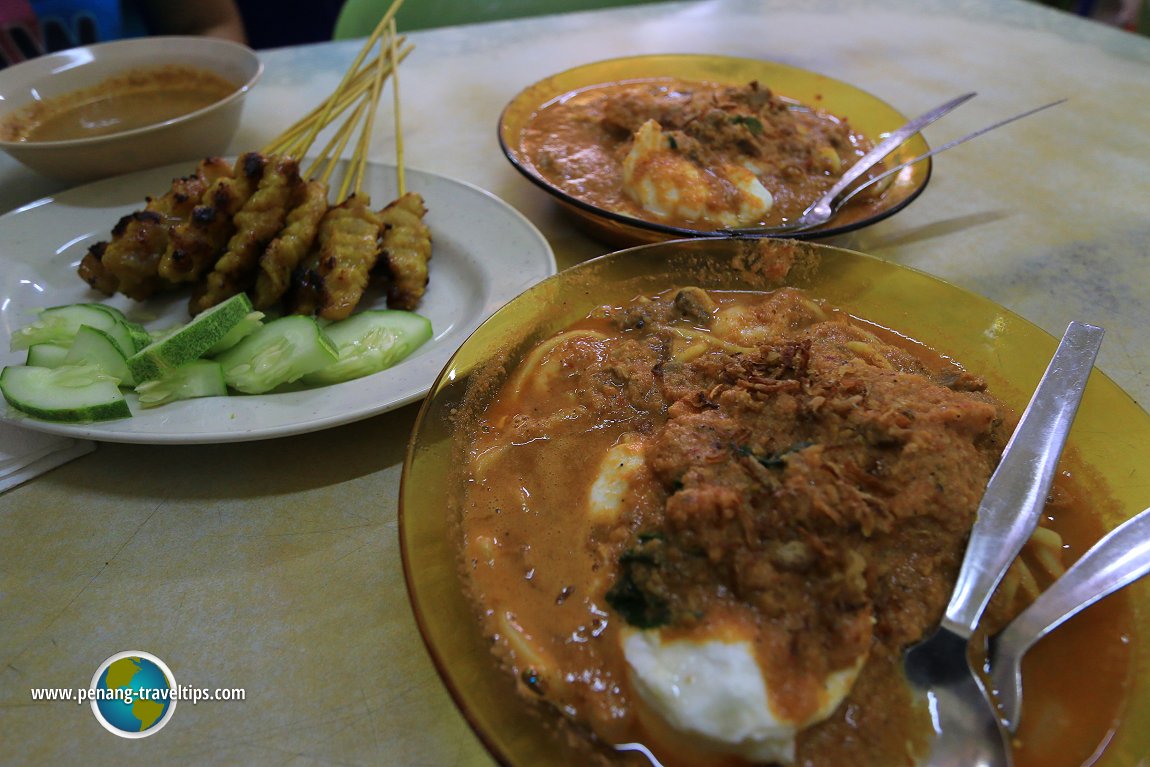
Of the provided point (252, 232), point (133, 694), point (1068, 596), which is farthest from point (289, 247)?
point (1068, 596)

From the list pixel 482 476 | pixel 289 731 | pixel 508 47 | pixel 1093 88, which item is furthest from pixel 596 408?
pixel 1093 88

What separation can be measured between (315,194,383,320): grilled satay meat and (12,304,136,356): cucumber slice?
0.56 meters

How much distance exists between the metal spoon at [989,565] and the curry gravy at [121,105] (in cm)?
341

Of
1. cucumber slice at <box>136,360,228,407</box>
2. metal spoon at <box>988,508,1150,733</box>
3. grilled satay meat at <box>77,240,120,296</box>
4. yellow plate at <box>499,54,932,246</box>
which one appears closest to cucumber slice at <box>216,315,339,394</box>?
cucumber slice at <box>136,360,228,407</box>

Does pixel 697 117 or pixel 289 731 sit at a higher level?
pixel 697 117

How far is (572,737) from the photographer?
3.69 feet

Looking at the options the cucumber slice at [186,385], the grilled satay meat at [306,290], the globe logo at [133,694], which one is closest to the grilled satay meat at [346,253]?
the grilled satay meat at [306,290]

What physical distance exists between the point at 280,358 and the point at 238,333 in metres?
0.20

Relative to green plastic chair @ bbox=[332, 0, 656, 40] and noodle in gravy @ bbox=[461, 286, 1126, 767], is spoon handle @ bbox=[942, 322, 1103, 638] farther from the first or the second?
green plastic chair @ bbox=[332, 0, 656, 40]

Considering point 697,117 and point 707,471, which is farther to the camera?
point 697,117

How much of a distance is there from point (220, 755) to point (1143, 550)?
1.81 metres

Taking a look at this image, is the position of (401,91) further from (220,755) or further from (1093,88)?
(1093,88)

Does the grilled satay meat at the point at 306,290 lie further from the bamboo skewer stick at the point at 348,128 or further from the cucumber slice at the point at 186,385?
the bamboo skewer stick at the point at 348,128

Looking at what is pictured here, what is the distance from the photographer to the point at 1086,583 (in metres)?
1.29
